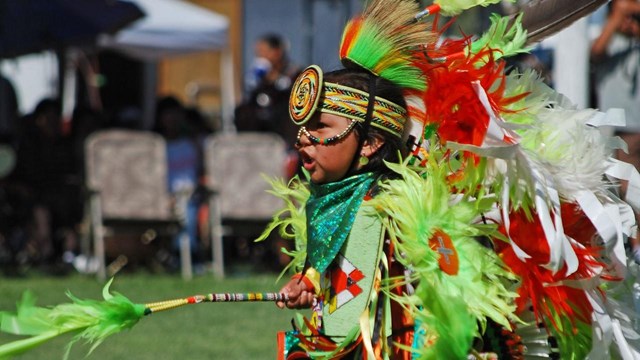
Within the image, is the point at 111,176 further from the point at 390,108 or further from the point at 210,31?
the point at 390,108

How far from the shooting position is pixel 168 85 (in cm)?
1719

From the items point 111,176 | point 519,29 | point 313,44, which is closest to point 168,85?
point 313,44

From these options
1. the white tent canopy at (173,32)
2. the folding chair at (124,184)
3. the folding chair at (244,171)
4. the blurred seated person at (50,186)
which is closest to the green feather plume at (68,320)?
the folding chair at (124,184)

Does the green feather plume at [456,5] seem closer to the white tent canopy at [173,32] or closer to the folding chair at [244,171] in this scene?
the folding chair at [244,171]

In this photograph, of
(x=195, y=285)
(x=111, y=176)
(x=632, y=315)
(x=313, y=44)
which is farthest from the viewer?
(x=313, y=44)

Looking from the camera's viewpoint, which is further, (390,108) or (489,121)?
(390,108)

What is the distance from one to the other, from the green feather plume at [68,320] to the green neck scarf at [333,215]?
56 cm

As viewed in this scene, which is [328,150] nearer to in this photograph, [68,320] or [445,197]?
[445,197]

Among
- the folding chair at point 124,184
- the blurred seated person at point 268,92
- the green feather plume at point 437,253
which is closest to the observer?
the green feather plume at point 437,253

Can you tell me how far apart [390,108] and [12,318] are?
1234 mm

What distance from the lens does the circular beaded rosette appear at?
3541 mm

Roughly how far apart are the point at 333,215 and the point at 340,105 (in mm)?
322

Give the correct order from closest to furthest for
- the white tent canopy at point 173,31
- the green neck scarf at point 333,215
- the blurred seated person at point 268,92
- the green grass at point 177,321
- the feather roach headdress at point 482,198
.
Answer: the feather roach headdress at point 482,198 < the green neck scarf at point 333,215 < the green grass at point 177,321 < the blurred seated person at point 268,92 < the white tent canopy at point 173,31

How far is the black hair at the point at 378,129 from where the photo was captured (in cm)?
357
